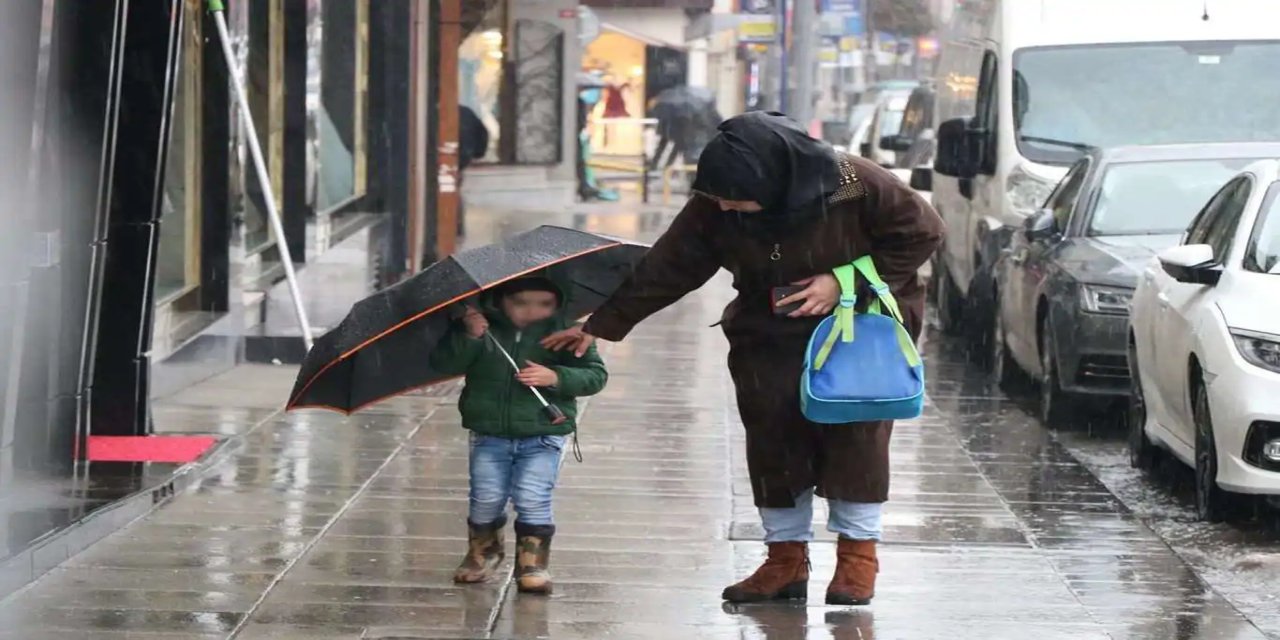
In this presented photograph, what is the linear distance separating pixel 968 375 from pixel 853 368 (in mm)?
7600

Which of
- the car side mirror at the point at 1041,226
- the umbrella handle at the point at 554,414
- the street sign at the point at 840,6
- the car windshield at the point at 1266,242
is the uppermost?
the street sign at the point at 840,6

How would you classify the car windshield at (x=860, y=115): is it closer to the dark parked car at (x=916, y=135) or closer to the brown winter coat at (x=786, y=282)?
the dark parked car at (x=916, y=135)

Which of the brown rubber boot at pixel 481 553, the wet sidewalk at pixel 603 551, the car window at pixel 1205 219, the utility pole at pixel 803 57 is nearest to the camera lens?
the wet sidewalk at pixel 603 551

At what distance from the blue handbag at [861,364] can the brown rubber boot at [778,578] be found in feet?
1.94

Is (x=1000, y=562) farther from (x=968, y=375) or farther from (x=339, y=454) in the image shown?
(x=968, y=375)

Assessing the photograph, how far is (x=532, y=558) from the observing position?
6.93 m

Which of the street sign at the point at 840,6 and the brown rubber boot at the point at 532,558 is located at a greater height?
the street sign at the point at 840,6

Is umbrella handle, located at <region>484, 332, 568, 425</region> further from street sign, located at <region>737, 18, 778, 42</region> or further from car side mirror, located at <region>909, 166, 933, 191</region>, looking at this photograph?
street sign, located at <region>737, 18, 778, 42</region>

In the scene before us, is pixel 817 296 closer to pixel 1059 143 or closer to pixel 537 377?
pixel 537 377

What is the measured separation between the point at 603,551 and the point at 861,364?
166 centimetres

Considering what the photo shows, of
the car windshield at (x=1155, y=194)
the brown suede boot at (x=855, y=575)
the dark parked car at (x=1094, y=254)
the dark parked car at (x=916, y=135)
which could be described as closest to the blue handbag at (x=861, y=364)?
the brown suede boot at (x=855, y=575)

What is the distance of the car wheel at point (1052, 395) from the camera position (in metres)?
11.3

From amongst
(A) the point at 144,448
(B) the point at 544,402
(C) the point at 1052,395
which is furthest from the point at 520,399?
(C) the point at 1052,395

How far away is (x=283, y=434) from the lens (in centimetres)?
1015
